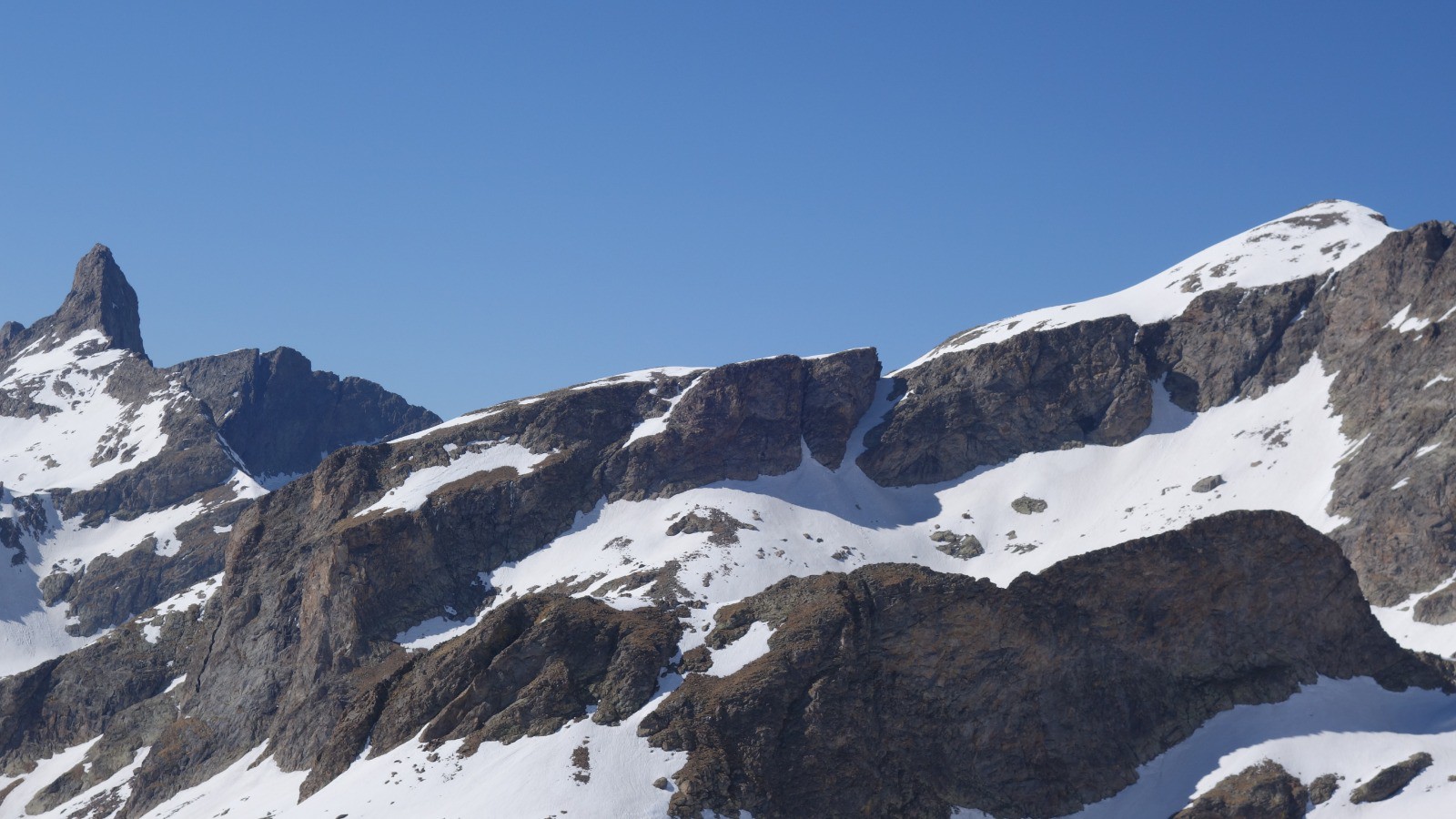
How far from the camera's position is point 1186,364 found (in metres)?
171

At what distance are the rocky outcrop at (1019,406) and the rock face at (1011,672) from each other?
7232cm

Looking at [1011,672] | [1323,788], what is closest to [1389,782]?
[1323,788]

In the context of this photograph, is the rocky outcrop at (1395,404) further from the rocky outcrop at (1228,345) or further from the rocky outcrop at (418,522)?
the rocky outcrop at (418,522)

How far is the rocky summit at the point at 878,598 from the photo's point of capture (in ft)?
281

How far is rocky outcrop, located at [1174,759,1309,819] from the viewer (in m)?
82.9

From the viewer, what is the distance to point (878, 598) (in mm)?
90500

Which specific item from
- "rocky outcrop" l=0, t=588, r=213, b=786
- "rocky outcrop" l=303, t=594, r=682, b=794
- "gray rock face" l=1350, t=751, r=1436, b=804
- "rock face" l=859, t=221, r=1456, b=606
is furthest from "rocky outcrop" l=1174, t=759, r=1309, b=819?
"rocky outcrop" l=0, t=588, r=213, b=786

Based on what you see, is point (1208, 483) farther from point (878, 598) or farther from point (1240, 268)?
point (878, 598)

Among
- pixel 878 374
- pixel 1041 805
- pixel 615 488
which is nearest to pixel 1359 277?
pixel 878 374

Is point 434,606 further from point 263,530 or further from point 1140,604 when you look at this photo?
point 1140,604

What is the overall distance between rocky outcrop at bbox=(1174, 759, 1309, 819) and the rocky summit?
0.70 ft

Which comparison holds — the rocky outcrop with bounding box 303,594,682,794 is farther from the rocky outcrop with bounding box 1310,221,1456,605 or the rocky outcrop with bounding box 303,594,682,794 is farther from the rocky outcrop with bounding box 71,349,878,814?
the rocky outcrop with bounding box 1310,221,1456,605

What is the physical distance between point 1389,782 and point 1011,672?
2129 centimetres

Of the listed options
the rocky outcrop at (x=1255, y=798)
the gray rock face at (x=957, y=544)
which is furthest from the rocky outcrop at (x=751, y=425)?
the rocky outcrop at (x=1255, y=798)
